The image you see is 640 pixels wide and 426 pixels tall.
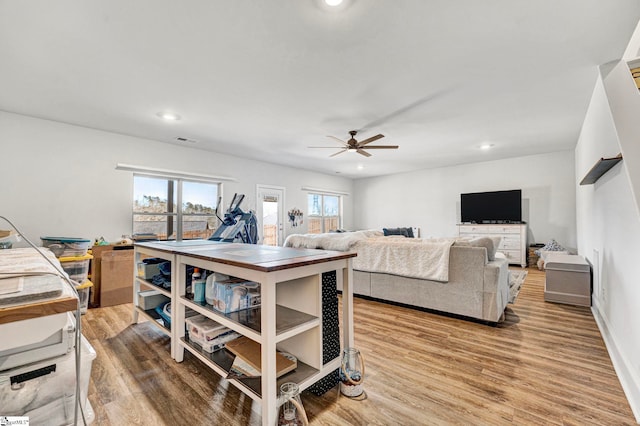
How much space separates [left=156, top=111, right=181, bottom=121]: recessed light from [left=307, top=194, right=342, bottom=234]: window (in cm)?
423

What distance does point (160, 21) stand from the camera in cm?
187

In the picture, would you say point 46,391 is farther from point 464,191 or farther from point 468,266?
point 464,191

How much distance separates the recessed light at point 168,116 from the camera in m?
3.42

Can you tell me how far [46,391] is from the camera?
113cm

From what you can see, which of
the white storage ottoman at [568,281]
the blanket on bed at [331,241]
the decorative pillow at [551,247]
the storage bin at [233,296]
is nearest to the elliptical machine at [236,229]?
the blanket on bed at [331,241]

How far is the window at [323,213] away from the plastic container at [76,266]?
15.6ft

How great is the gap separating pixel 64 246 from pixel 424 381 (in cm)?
403

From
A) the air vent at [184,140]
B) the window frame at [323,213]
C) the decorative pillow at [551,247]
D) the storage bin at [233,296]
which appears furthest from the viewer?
the window frame at [323,213]

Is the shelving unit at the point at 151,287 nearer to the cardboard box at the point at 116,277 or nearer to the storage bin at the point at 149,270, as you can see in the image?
the storage bin at the point at 149,270

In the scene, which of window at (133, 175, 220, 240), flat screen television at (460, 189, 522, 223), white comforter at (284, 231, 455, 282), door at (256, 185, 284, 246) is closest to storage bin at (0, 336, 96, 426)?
white comforter at (284, 231, 455, 282)

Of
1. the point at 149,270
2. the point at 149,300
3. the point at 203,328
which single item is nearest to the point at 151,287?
the point at 149,270

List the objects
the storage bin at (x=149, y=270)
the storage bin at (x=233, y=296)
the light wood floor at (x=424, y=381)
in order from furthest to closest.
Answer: the storage bin at (x=149, y=270) → the storage bin at (x=233, y=296) → the light wood floor at (x=424, y=381)

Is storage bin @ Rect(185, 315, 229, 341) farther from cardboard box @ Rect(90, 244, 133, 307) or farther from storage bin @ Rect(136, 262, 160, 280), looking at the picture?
cardboard box @ Rect(90, 244, 133, 307)

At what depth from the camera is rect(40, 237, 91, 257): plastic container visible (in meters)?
3.29
